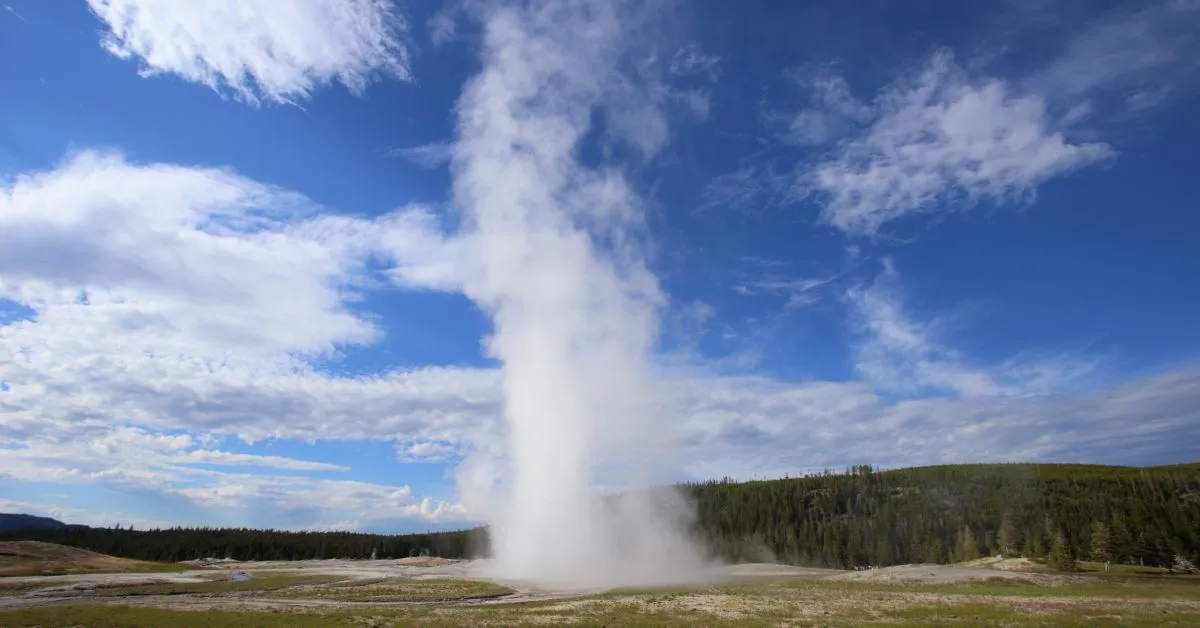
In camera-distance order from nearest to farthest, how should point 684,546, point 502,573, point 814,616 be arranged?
point 814,616 → point 502,573 → point 684,546

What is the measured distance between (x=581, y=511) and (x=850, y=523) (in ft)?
314

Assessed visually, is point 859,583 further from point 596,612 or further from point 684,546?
point 684,546

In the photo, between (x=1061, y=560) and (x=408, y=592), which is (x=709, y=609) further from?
(x=1061, y=560)

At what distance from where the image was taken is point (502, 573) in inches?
3103

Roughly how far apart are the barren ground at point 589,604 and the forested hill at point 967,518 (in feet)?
140

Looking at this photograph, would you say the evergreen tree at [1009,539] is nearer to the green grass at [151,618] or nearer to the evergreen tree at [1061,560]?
the evergreen tree at [1061,560]

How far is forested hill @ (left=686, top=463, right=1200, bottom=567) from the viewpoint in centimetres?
10869

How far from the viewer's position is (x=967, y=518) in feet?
473

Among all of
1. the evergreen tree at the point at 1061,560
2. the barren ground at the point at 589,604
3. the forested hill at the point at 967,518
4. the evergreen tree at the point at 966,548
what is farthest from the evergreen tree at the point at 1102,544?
the barren ground at the point at 589,604

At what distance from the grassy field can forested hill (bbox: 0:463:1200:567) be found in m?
47.8

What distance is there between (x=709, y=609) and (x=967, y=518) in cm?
13266

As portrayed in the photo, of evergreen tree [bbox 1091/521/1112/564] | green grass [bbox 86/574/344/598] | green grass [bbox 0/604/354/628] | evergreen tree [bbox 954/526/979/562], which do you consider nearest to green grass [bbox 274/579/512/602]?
green grass [bbox 86/574/344/598]

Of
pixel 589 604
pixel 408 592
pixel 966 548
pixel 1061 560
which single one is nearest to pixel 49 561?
pixel 408 592

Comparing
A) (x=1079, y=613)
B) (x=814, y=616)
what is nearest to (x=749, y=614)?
(x=814, y=616)
